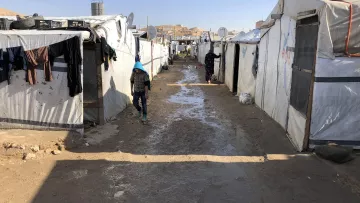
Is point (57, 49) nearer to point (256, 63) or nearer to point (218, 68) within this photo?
point (256, 63)

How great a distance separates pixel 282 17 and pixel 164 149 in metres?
4.41

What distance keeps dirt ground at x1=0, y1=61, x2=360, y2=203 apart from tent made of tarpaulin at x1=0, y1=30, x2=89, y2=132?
719 mm

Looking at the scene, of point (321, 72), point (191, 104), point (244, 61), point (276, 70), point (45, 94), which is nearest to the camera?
point (321, 72)

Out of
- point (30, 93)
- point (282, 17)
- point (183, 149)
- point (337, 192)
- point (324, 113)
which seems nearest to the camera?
point (337, 192)

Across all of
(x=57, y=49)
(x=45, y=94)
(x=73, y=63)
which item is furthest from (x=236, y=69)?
(x=45, y=94)

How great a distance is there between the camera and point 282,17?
24.8 ft

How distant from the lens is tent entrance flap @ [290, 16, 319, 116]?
5.55 m

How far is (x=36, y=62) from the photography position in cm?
633

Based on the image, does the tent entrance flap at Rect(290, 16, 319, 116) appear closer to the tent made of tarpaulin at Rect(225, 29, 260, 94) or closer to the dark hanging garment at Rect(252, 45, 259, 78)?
the dark hanging garment at Rect(252, 45, 259, 78)

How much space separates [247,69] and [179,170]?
725 centimetres

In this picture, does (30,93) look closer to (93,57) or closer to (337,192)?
(93,57)

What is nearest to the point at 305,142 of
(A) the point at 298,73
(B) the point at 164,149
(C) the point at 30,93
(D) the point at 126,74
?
(A) the point at 298,73

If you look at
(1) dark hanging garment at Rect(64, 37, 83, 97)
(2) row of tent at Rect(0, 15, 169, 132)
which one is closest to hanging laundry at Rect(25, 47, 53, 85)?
(2) row of tent at Rect(0, 15, 169, 132)

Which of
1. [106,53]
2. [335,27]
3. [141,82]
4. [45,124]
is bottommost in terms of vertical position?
[45,124]
